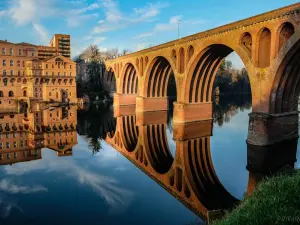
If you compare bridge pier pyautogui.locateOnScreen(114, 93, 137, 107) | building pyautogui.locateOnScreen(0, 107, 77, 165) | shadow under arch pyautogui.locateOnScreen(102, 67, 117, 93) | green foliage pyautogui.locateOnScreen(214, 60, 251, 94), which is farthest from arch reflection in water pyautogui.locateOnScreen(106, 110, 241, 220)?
green foliage pyautogui.locateOnScreen(214, 60, 251, 94)

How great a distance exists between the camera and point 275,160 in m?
20.1

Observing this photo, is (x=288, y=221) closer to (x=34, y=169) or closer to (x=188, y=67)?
(x=34, y=169)

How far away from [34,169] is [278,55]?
20.4 m

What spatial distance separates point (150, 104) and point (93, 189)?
3504 centimetres

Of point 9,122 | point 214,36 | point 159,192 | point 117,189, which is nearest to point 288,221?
point 159,192

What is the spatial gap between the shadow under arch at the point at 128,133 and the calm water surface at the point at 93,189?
115 inches

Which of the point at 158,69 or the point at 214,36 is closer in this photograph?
the point at 214,36

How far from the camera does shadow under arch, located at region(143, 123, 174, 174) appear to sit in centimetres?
2102

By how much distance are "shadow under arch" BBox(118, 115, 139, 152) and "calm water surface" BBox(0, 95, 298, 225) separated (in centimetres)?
291

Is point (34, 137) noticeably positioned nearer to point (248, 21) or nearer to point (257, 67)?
point (257, 67)

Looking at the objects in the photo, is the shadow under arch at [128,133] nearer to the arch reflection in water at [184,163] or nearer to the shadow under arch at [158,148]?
the arch reflection in water at [184,163]

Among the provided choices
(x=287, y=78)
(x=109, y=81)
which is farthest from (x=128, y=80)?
(x=287, y=78)

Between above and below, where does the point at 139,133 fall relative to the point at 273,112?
below

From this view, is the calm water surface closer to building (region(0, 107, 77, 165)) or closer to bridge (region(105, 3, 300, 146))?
building (region(0, 107, 77, 165))
